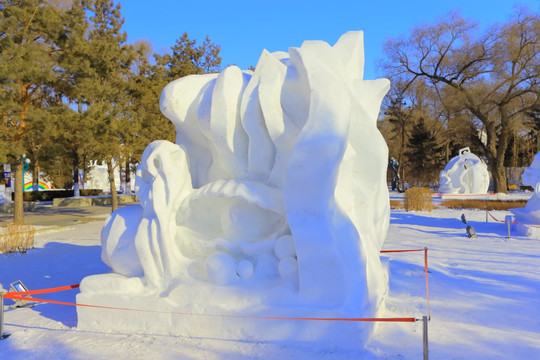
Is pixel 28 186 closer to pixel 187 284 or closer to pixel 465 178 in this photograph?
pixel 465 178

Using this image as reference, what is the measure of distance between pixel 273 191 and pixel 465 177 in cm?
2472

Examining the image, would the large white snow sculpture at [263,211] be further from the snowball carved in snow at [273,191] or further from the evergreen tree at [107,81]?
the evergreen tree at [107,81]

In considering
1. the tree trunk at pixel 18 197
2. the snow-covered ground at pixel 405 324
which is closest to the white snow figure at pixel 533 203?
the snow-covered ground at pixel 405 324

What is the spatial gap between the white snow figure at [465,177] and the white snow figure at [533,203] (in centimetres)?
1422

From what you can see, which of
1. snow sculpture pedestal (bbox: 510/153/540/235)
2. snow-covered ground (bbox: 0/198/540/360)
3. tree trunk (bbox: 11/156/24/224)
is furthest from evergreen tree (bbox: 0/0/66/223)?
snow sculpture pedestal (bbox: 510/153/540/235)

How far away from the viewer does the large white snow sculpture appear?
153 inches

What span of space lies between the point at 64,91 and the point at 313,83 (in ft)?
43.7

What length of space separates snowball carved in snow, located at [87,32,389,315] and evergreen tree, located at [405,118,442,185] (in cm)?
3385

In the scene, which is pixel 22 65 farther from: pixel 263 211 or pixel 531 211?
pixel 531 211

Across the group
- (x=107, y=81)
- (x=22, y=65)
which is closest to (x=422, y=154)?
(x=107, y=81)

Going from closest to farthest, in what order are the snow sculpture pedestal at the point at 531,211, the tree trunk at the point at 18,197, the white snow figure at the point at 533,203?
the snow sculpture pedestal at the point at 531,211
the white snow figure at the point at 533,203
the tree trunk at the point at 18,197

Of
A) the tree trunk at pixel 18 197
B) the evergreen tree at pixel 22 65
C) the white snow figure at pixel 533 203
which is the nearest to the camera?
the white snow figure at pixel 533 203

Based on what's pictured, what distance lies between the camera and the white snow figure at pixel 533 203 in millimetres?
11543

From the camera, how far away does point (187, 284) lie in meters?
4.31
